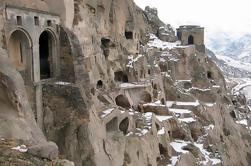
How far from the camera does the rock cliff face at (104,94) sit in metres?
A: 21.6

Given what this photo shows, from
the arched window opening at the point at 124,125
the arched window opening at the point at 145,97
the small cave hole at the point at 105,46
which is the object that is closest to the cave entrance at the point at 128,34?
the small cave hole at the point at 105,46

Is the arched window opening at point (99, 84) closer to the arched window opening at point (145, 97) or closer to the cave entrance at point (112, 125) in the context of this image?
the arched window opening at point (145, 97)

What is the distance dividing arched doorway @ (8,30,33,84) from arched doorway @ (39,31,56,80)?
1.90 m

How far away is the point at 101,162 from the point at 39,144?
29.0ft

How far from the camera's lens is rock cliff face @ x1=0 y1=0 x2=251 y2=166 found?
852 inches

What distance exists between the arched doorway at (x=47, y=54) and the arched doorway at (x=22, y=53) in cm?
190

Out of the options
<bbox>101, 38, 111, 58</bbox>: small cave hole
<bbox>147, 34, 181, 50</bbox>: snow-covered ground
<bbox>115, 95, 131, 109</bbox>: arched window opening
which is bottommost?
<bbox>115, 95, 131, 109</bbox>: arched window opening

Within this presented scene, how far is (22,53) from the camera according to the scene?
79.6 ft

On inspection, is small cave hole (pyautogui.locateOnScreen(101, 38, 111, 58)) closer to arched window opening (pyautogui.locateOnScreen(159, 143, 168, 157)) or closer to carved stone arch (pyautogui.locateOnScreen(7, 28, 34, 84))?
arched window opening (pyautogui.locateOnScreen(159, 143, 168, 157))

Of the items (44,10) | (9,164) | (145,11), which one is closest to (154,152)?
(44,10)

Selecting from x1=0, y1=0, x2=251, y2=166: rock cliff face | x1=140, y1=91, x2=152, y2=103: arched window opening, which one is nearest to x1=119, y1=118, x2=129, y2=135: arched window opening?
x1=0, y1=0, x2=251, y2=166: rock cliff face

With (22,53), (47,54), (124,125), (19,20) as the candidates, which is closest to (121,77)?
(124,125)

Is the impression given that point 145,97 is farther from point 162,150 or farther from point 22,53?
point 22,53

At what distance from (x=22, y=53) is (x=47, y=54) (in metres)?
3.11
